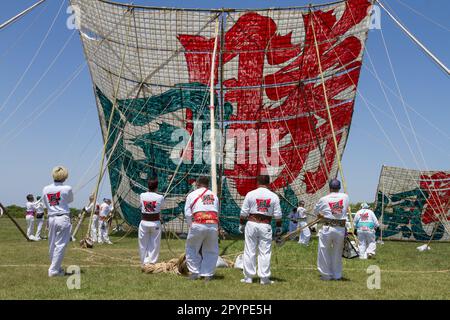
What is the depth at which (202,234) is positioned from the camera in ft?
31.5

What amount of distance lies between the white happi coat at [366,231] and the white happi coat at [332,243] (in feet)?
23.1

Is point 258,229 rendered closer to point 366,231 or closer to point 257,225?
point 257,225

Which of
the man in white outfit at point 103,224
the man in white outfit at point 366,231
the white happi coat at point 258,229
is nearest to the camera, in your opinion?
the white happi coat at point 258,229

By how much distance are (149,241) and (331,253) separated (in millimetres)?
4284

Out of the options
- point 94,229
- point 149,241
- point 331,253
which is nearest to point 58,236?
point 149,241

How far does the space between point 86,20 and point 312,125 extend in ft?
37.3

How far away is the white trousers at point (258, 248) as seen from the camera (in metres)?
9.23

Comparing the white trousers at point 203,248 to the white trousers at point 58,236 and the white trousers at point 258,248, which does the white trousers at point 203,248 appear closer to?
the white trousers at point 258,248

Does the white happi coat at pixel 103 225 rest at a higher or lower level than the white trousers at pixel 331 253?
lower

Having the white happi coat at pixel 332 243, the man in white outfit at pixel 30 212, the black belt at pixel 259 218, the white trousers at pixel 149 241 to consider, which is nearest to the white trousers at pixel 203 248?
the black belt at pixel 259 218

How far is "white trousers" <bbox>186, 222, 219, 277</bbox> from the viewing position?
957 cm

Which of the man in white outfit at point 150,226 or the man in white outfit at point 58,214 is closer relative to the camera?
the man in white outfit at point 58,214

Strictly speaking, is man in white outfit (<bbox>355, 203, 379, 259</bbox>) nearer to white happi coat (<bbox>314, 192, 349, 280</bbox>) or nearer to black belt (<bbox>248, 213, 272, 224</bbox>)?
white happi coat (<bbox>314, 192, 349, 280</bbox>)
